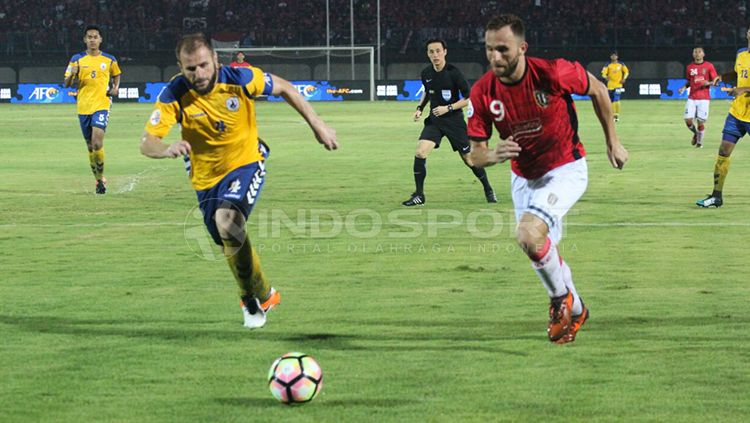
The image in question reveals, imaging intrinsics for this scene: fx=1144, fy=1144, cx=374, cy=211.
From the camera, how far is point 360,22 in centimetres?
5862

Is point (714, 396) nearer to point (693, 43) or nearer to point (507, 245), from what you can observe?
point (507, 245)

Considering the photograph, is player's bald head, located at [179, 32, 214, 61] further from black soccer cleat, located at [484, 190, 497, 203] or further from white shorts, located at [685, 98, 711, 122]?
white shorts, located at [685, 98, 711, 122]

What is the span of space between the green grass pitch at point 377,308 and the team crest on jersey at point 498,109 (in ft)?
4.68

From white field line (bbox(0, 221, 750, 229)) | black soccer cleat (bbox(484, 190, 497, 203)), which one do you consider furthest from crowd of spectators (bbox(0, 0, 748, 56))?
white field line (bbox(0, 221, 750, 229))

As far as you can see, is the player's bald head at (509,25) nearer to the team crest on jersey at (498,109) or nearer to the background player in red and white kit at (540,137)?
the background player in red and white kit at (540,137)

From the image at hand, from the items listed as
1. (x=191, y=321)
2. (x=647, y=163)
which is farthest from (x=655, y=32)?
(x=191, y=321)

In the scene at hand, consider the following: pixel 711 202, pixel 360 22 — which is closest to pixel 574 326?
pixel 711 202

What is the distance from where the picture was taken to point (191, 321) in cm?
799

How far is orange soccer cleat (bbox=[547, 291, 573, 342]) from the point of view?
7078mm

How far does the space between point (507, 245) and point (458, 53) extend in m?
42.8

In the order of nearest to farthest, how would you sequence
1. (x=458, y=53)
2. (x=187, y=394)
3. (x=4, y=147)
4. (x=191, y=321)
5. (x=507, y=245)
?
(x=187, y=394) < (x=191, y=321) < (x=507, y=245) < (x=4, y=147) < (x=458, y=53)

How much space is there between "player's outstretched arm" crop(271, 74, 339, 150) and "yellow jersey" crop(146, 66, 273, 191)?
74 mm

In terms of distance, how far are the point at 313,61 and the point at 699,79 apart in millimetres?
28451

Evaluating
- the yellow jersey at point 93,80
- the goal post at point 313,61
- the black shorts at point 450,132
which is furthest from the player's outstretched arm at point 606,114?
the goal post at point 313,61
